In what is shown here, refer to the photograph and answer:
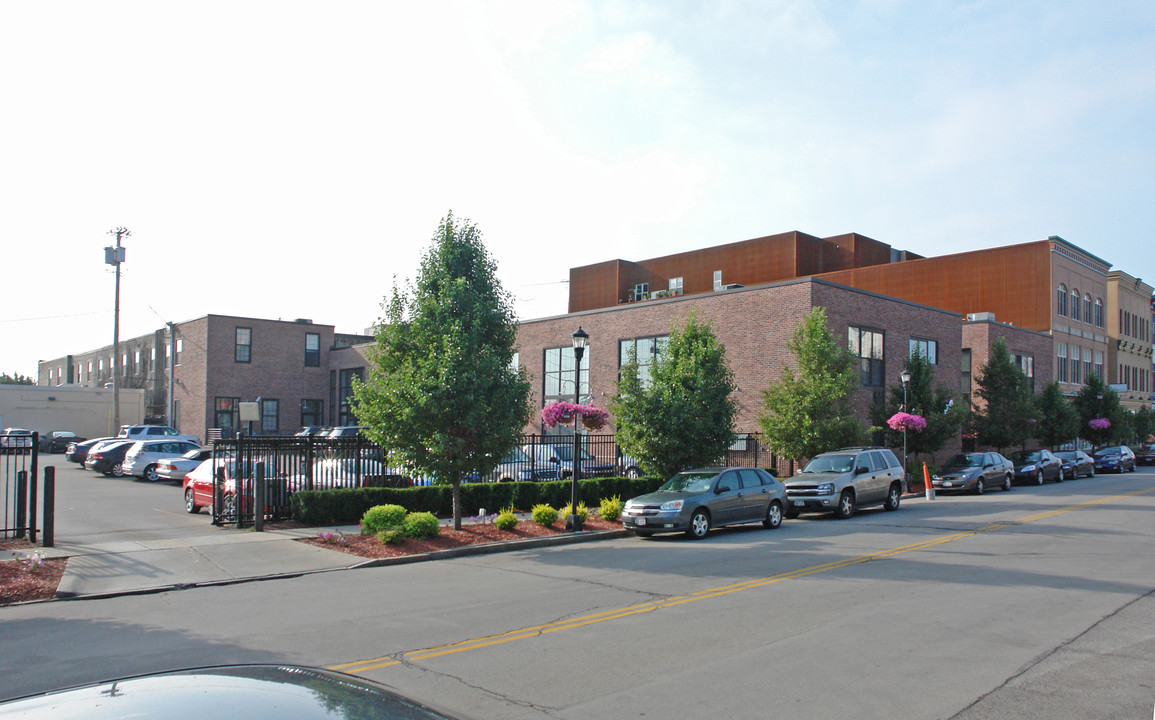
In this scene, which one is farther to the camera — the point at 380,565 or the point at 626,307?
the point at 626,307

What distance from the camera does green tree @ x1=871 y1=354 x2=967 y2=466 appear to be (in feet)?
105

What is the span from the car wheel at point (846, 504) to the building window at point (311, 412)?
4281 centimetres

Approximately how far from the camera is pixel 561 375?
134 feet

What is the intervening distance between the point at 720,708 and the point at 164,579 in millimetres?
9492

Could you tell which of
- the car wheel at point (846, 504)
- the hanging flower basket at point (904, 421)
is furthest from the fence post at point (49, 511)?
the hanging flower basket at point (904, 421)

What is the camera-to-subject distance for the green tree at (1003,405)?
39469mm

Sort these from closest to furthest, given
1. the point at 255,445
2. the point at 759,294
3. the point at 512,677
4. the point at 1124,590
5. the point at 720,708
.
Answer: the point at 720,708
the point at 512,677
the point at 1124,590
the point at 255,445
the point at 759,294

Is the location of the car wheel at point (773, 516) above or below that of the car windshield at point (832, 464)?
below

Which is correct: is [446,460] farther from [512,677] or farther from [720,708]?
[720,708]

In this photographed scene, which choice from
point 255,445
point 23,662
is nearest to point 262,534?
point 255,445

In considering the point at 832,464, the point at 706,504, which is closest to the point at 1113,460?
the point at 832,464

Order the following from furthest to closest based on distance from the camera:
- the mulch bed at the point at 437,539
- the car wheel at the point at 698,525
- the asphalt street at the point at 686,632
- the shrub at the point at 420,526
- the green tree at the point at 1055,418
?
the green tree at the point at 1055,418, the car wheel at the point at 698,525, the shrub at the point at 420,526, the mulch bed at the point at 437,539, the asphalt street at the point at 686,632

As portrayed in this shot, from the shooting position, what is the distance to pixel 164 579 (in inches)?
469

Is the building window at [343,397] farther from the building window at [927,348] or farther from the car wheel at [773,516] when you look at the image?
the car wheel at [773,516]
